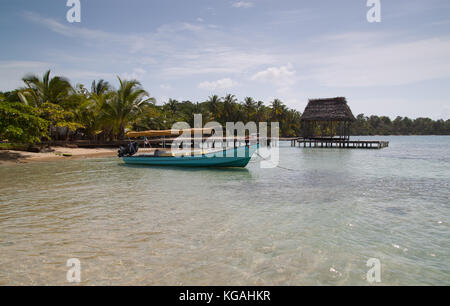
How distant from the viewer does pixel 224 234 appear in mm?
5832

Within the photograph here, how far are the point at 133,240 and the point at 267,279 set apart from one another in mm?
2743

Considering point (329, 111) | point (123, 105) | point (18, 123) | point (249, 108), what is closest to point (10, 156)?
point (18, 123)

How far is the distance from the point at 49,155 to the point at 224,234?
70.3ft

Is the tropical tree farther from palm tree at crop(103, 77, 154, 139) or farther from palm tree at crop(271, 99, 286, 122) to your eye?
palm tree at crop(271, 99, 286, 122)

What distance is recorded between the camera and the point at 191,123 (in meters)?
46.8

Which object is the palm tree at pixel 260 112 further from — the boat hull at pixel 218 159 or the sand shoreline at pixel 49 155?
the boat hull at pixel 218 159

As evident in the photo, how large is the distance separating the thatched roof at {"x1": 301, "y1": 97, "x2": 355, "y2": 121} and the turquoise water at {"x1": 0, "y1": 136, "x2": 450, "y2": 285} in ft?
82.4

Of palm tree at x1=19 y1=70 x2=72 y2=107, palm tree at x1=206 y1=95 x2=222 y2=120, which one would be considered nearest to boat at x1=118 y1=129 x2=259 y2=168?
palm tree at x1=19 y1=70 x2=72 y2=107

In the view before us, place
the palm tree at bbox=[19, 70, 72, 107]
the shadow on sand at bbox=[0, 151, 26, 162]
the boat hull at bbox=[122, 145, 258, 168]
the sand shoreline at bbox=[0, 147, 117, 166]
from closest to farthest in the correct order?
1. the boat hull at bbox=[122, 145, 258, 168]
2. the shadow on sand at bbox=[0, 151, 26, 162]
3. the sand shoreline at bbox=[0, 147, 117, 166]
4. the palm tree at bbox=[19, 70, 72, 107]

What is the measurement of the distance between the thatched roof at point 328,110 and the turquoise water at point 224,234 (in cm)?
2510

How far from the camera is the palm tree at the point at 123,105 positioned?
28719 millimetres

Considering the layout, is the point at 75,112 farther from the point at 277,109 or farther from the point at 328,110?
the point at 277,109

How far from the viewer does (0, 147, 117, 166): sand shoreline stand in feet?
64.1
